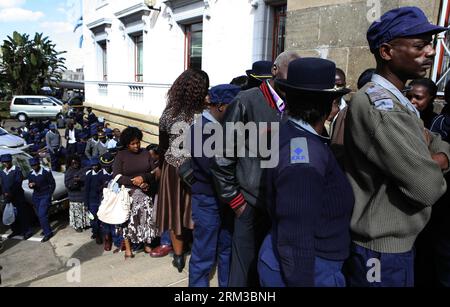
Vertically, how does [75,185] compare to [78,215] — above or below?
above

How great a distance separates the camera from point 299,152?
131cm

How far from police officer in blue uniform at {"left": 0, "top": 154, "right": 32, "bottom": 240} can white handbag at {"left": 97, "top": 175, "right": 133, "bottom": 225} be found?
8.00 feet

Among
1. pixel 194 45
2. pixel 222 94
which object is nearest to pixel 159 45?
pixel 194 45

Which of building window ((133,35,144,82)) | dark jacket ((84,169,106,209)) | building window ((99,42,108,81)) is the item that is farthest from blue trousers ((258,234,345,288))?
building window ((99,42,108,81))

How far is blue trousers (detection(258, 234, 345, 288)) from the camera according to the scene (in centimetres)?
144

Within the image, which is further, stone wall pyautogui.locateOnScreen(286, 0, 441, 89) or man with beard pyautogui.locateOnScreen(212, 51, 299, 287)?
stone wall pyautogui.locateOnScreen(286, 0, 441, 89)

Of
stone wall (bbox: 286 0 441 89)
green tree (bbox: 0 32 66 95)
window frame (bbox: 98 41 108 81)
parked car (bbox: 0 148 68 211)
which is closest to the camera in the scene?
stone wall (bbox: 286 0 441 89)

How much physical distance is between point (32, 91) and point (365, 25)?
3004 centimetres

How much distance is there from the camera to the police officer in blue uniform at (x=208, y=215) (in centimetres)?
249

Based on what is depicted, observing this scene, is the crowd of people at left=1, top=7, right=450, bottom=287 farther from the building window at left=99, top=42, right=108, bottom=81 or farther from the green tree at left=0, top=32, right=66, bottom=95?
the green tree at left=0, top=32, right=66, bottom=95

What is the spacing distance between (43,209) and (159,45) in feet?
19.4

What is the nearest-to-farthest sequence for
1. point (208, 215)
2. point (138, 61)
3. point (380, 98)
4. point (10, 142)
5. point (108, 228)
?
point (380, 98), point (208, 215), point (108, 228), point (10, 142), point (138, 61)

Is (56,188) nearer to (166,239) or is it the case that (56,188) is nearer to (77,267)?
(77,267)

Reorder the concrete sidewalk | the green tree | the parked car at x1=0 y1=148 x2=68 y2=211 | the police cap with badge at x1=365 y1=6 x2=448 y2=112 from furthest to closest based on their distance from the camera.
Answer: the green tree, the parked car at x1=0 y1=148 x2=68 y2=211, the concrete sidewalk, the police cap with badge at x1=365 y1=6 x2=448 y2=112
